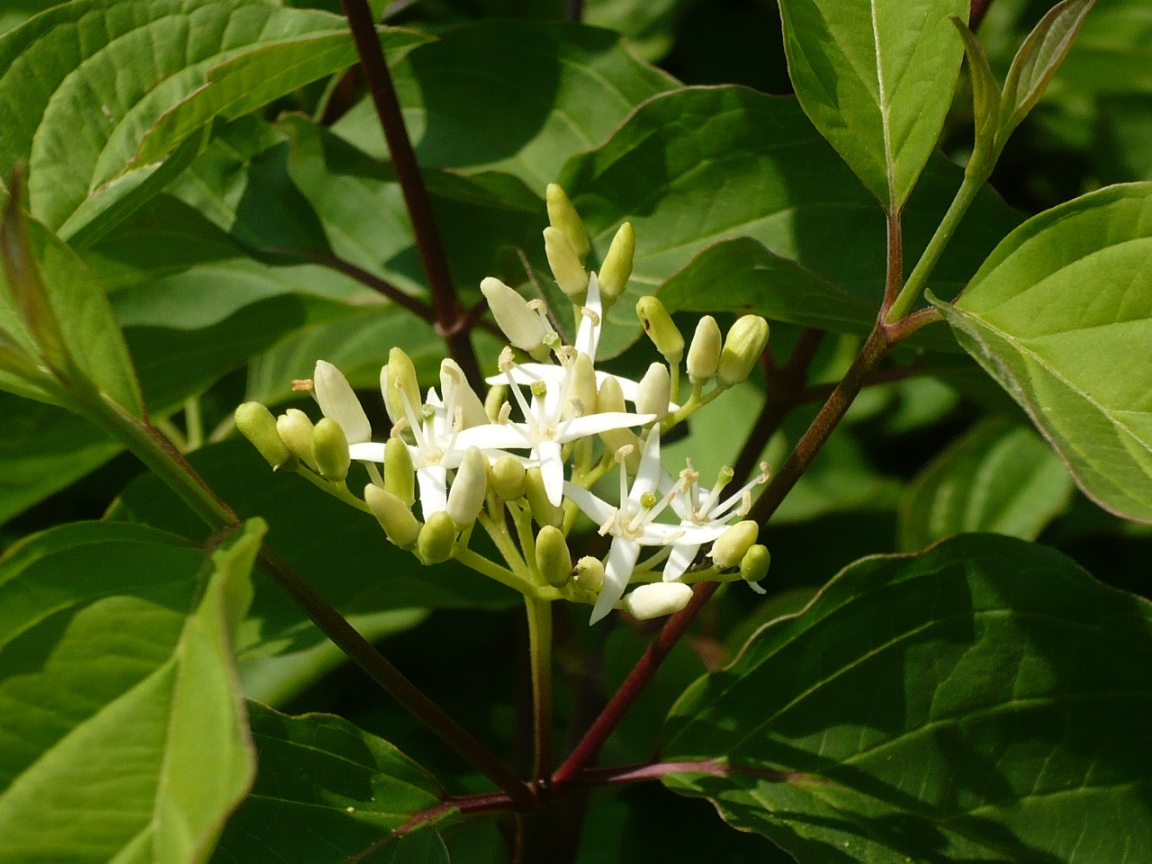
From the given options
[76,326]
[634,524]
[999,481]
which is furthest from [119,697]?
[999,481]

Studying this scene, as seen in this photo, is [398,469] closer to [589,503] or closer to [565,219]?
[589,503]

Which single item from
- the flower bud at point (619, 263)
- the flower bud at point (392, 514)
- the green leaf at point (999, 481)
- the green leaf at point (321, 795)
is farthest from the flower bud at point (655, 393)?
the green leaf at point (999, 481)

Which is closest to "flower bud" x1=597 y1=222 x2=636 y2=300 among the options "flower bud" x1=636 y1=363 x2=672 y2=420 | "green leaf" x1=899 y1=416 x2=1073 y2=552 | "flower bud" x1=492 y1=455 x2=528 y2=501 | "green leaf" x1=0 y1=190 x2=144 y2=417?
"flower bud" x1=636 y1=363 x2=672 y2=420

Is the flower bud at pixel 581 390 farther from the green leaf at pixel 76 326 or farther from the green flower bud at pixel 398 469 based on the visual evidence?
the green leaf at pixel 76 326

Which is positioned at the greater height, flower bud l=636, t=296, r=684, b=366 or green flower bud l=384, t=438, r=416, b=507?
flower bud l=636, t=296, r=684, b=366

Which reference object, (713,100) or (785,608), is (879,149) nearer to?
(713,100)

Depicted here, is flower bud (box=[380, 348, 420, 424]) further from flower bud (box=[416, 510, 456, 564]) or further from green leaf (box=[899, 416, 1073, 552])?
green leaf (box=[899, 416, 1073, 552])
